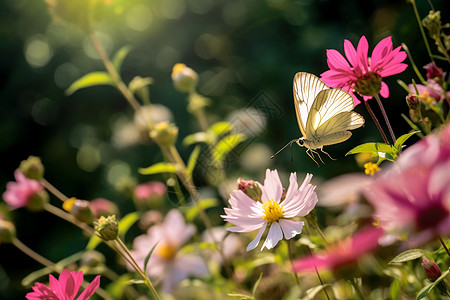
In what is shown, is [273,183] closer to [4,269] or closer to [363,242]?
[363,242]

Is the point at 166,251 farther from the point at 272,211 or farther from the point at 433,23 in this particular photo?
the point at 433,23

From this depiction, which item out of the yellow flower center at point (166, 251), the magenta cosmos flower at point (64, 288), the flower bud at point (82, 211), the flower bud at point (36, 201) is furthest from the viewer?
the yellow flower center at point (166, 251)

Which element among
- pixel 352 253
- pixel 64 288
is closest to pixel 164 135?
pixel 64 288

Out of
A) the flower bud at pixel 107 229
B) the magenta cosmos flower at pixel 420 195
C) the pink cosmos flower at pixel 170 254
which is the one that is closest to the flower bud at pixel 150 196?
the pink cosmos flower at pixel 170 254

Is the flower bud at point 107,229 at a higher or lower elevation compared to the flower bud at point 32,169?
lower

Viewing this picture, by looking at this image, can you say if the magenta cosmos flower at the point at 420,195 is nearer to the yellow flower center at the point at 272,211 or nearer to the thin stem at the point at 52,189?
the yellow flower center at the point at 272,211

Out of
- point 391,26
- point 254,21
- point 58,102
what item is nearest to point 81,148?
point 58,102

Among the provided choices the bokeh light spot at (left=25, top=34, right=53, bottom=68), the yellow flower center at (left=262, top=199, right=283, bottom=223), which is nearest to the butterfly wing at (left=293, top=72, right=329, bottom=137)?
the yellow flower center at (left=262, top=199, right=283, bottom=223)
